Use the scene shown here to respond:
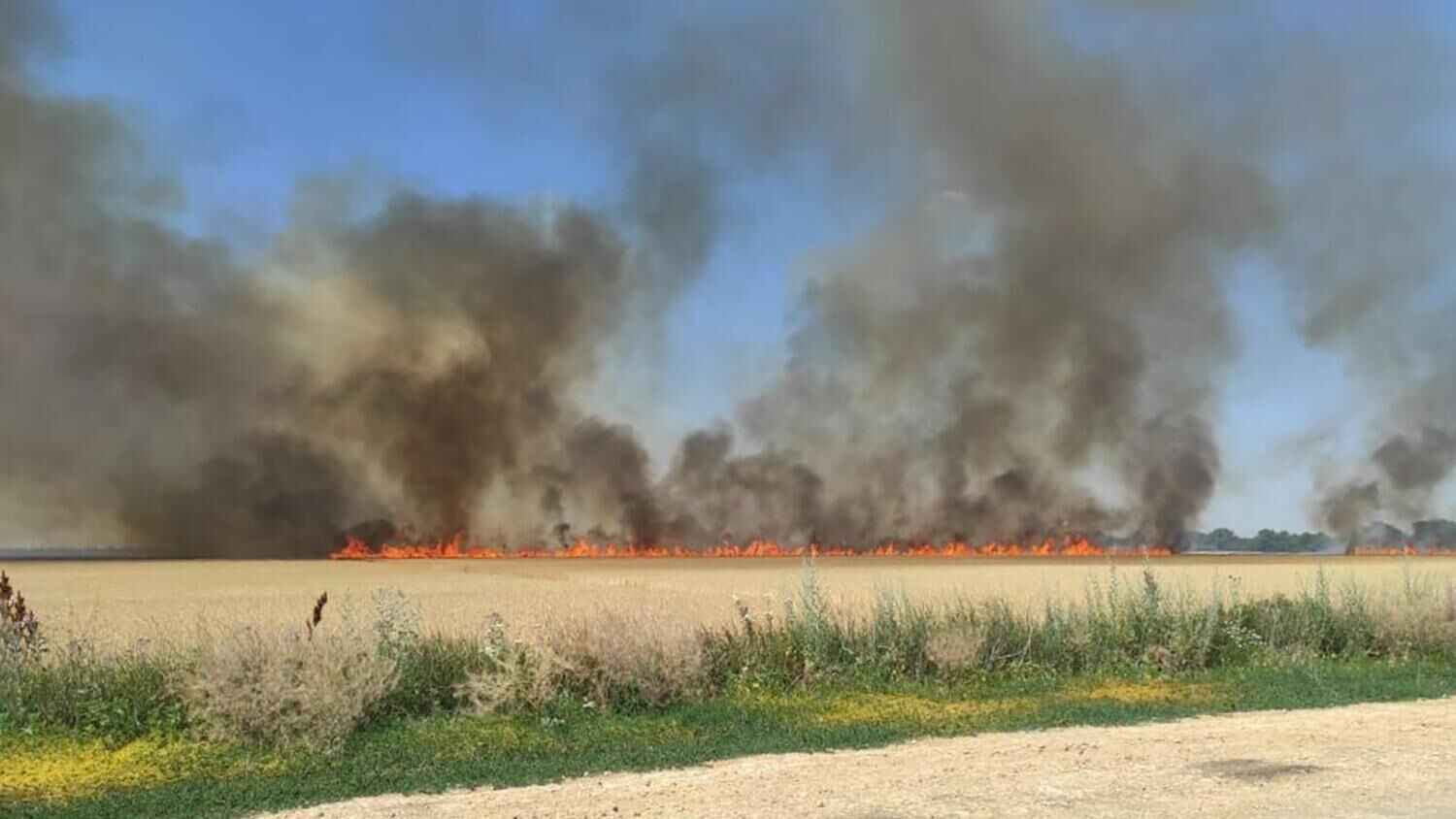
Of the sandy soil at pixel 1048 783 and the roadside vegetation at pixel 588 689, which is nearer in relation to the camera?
the sandy soil at pixel 1048 783

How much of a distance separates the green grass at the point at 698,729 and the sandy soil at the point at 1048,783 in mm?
674

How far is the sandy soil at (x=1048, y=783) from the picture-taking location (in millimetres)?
9711

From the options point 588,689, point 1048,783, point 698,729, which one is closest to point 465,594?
point 588,689

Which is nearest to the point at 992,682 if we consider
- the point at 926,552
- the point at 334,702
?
the point at 334,702

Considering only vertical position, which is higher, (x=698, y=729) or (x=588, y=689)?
(x=588, y=689)

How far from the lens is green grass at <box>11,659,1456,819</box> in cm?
1111

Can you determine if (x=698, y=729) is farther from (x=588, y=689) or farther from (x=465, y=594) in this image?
(x=465, y=594)

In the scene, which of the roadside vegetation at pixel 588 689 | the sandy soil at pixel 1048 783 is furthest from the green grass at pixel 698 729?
the sandy soil at pixel 1048 783

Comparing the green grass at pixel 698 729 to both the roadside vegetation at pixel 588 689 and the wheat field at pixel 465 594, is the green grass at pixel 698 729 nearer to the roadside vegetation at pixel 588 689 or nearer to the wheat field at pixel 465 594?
the roadside vegetation at pixel 588 689

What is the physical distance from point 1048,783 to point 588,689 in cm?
683

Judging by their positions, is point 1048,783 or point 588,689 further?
point 588,689

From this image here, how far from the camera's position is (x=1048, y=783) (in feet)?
35.2

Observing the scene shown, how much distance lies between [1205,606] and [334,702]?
15.7 meters

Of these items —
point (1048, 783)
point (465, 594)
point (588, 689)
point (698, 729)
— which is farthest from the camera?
point (465, 594)
